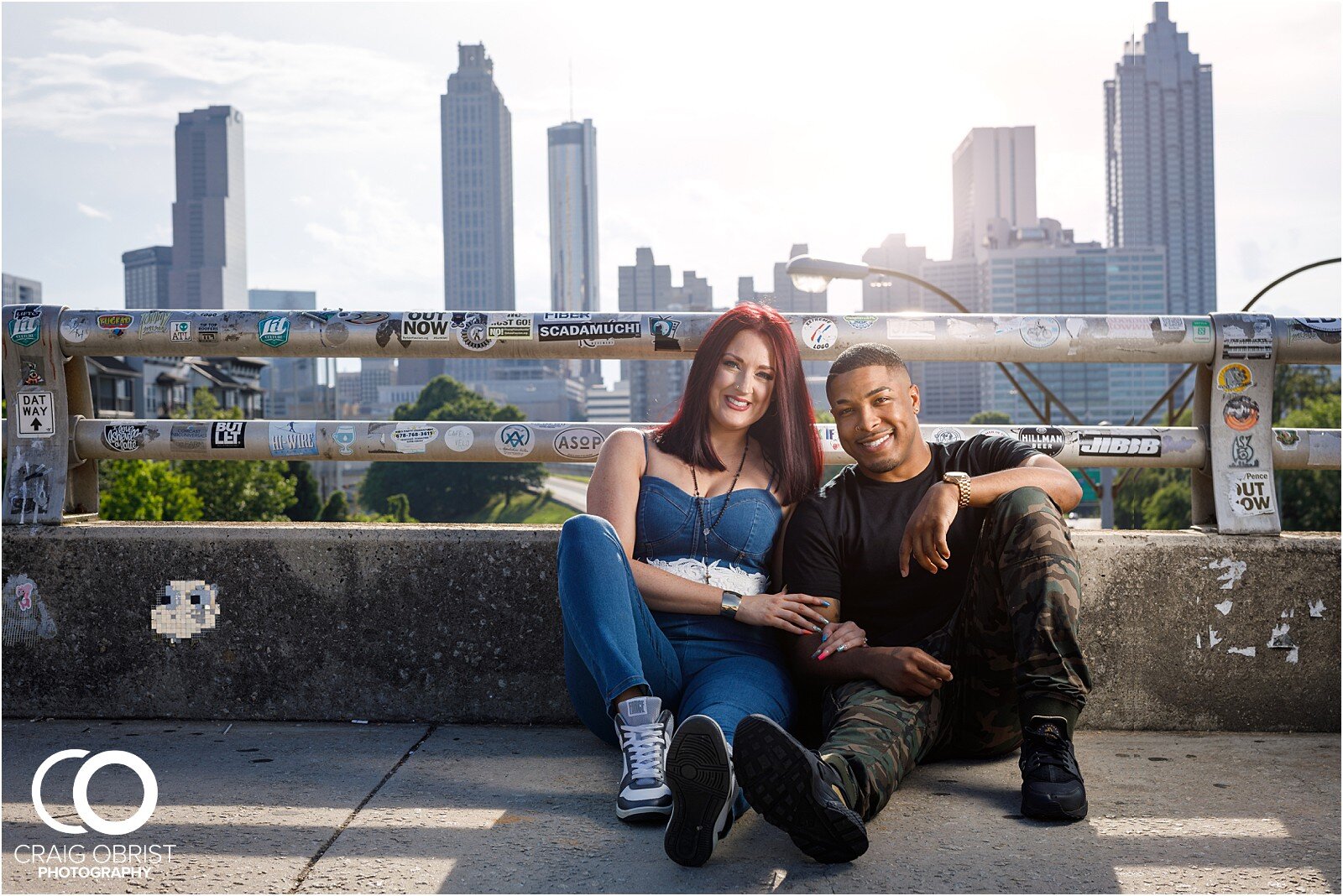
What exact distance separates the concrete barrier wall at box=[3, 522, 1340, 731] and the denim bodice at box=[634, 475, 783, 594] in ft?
1.73

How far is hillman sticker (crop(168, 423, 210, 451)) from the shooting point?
3.61 m

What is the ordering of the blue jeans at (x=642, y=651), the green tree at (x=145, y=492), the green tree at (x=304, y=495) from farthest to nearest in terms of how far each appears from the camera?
the green tree at (x=304, y=495)
the green tree at (x=145, y=492)
the blue jeans at (x=642, y=651)

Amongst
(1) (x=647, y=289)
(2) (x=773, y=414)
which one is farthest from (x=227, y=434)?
(1) (x=647, y=289)

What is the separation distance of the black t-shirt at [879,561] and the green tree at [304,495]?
6929 centimetres

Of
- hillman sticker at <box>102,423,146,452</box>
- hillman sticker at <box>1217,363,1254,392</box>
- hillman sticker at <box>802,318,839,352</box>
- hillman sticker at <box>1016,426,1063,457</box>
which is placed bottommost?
hillman sticker at <box>1016,426,1063,457</box>

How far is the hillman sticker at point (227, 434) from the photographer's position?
142 inches

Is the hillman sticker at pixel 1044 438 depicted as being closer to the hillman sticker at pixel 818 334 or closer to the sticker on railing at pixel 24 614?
the hillman sticker at pixel 818 334

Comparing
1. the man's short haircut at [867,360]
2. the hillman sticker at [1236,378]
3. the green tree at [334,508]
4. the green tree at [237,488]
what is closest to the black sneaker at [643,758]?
the man's short haircut at [867,360]

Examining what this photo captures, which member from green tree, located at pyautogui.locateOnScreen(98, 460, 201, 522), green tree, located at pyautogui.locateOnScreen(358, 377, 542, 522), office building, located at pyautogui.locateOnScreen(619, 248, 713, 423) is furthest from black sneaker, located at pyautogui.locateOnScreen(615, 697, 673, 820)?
office building, located at pyautogui.locateOnScreen(619, 248, 713, 423)

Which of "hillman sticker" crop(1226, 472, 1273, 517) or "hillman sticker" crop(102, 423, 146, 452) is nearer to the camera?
"hillman sticker" crop(1226, 472, 1273, 517)

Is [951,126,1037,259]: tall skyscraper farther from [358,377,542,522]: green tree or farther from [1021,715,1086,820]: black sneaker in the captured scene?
[1021,715,1086,820]: black sneaker

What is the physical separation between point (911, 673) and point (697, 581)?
2.05 ft

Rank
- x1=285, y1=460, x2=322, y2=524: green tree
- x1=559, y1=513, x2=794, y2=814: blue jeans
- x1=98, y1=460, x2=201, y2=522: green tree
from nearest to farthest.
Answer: x1=559, y1=513, x2=794, y2=814: blue jeans, x1=98, y1=460, x2=201, y2=522: green tree, x1=285, y1=460, x2=322, y2=524: green tree

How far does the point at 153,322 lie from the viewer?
368 cm
